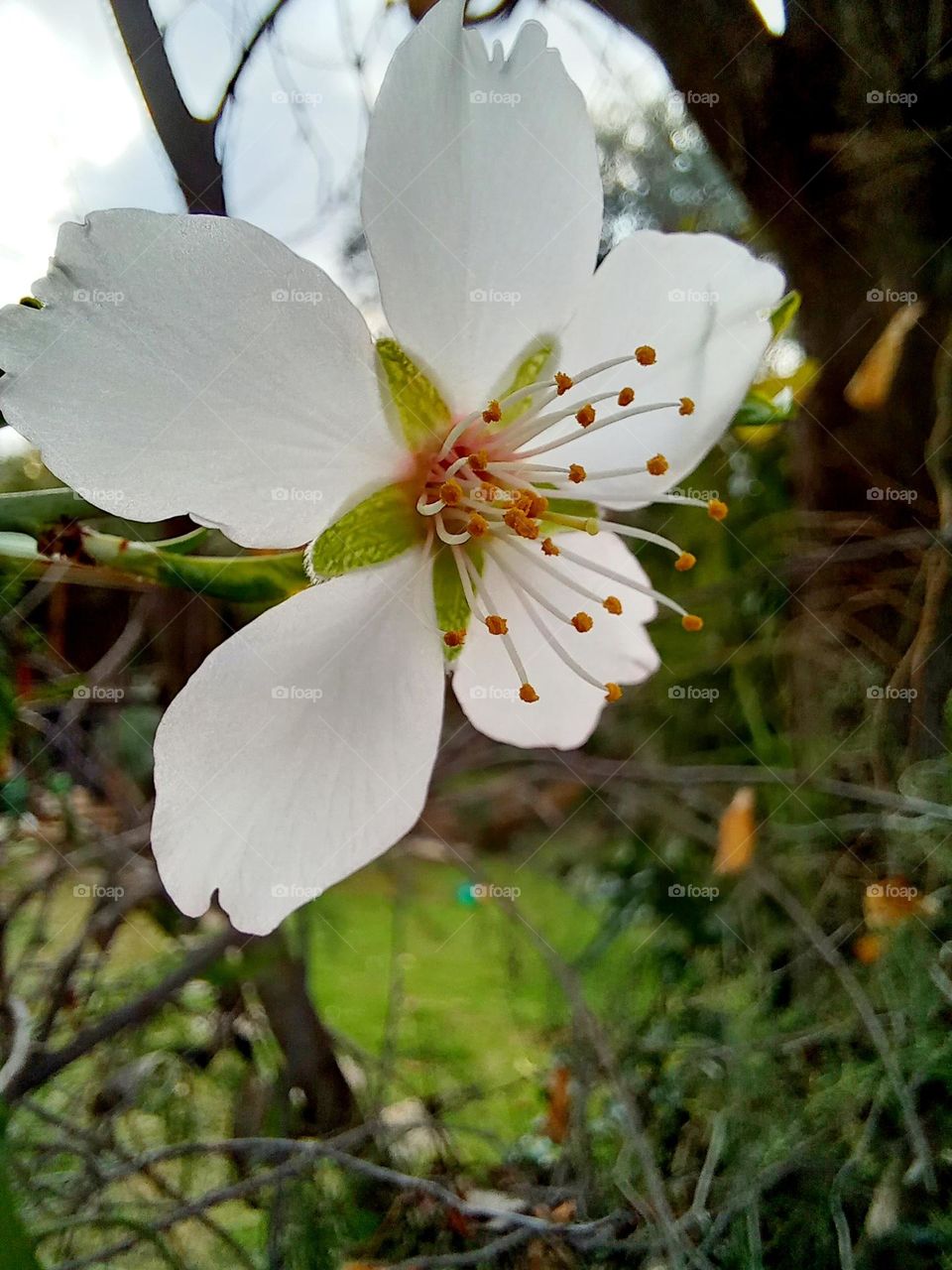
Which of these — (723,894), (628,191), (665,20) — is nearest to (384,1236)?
(723,894)

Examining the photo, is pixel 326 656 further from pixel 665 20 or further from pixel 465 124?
pixel 665 20

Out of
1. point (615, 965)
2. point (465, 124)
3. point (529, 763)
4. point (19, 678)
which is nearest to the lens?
point (465, 124)

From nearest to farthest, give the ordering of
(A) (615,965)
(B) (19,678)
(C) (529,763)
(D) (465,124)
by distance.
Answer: (D) (465,124) < (B) (19,678) < (A) (615,965) < (C) (529,763)
